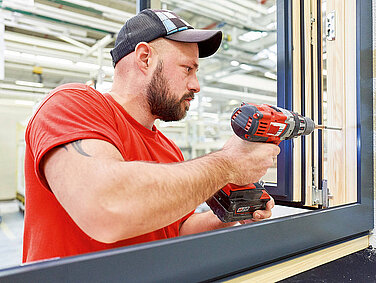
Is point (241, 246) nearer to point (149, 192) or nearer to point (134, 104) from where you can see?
point (149, 192)

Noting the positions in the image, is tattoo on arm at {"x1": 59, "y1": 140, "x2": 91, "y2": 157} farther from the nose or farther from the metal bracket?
the metal bracket

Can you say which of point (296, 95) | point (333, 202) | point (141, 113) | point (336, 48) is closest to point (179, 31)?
point (141, 113)

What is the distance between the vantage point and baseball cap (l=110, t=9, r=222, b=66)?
0.85 metres

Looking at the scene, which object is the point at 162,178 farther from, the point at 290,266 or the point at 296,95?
the point at 296,95

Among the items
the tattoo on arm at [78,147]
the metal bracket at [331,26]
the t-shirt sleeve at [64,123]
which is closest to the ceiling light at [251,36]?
the metal bracket at [331,26]

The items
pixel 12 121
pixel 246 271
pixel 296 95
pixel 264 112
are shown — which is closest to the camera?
pixel 246 271

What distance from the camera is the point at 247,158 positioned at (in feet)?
2.41

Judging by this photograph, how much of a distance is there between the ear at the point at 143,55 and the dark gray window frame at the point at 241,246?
535mm

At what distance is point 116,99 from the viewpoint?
919 millimetres

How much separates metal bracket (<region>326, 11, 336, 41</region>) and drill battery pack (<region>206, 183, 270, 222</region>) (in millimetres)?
628

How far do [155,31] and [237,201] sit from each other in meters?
0.54

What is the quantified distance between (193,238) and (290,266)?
33 centimetres

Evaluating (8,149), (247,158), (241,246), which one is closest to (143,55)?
(247,158)

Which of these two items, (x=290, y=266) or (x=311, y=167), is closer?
(x=290, y=266)
